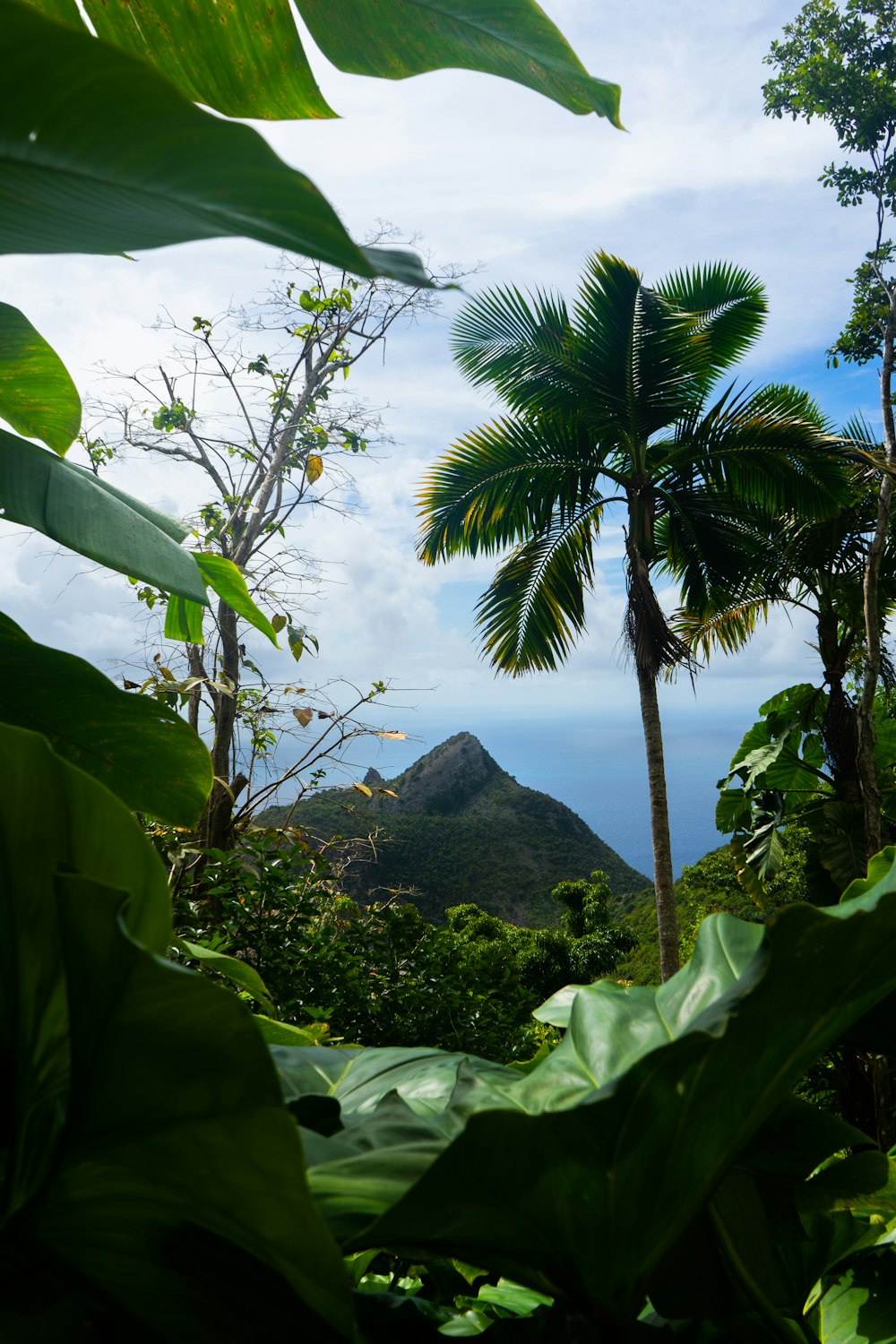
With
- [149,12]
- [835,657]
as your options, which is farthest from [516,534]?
[149,12]

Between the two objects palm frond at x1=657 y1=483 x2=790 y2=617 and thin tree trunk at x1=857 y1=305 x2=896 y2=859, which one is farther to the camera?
palm frond at x1=657 y1=483 x2=790 y2=617

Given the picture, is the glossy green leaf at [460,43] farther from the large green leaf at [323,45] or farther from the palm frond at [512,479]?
the palm frond at [512,479]

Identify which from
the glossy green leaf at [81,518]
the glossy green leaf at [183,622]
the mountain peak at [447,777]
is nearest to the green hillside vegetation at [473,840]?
the mountain peak at [447,777]

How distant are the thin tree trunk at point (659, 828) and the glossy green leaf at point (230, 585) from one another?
6.35m

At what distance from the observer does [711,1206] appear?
342 mm

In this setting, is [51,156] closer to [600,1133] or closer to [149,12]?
[600,1133]

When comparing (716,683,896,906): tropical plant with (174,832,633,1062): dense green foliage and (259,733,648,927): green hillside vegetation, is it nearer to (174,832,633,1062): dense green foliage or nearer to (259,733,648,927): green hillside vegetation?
(174,832,633,1062): dense green foliage

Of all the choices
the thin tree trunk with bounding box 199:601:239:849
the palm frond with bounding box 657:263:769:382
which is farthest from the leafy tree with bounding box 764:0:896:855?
the thin tree trunk with bounding box 199:601:239:849

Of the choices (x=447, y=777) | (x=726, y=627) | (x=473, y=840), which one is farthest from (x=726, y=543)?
Result: (x=447, y=777)

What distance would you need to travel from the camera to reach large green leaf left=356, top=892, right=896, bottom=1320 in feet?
0.78

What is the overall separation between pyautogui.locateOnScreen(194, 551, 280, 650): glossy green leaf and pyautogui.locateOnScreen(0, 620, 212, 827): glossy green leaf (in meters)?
0.22

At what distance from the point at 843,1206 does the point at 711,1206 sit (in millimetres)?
122

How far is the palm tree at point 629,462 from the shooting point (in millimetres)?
6988

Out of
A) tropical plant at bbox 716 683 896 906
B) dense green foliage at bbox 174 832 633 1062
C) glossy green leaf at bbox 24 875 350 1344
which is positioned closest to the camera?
glossy green leaf at bbox 24 875 350 1344
